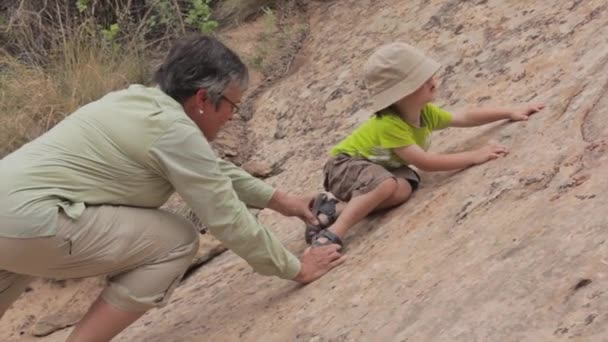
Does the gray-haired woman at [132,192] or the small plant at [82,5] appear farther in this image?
the small plant at [82,5]

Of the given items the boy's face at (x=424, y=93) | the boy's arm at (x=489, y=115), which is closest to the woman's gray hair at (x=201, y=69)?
the boy's face at (x=424, y=93)

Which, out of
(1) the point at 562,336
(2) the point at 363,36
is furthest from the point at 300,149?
(1) the point at 562,336

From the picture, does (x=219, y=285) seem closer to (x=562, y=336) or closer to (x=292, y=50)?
(x=562, y=336)

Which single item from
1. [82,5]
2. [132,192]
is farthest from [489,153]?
[82,5]

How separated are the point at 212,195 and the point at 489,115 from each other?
A: 113cm

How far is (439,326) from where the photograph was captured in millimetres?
2215

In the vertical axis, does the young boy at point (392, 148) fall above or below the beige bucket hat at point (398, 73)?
below

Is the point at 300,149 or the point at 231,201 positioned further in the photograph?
the point at 300,149

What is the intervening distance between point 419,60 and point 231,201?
88cm

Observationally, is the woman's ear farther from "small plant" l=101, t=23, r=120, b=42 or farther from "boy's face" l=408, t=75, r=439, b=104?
"small plant" l=101, t=23, r=120, b=42

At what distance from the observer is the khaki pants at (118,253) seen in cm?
263

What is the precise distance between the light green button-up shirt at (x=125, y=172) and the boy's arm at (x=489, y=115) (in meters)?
0.93

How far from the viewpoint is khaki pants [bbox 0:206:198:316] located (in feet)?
8.62

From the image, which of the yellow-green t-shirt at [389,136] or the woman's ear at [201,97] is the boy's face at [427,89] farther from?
the woman's ear at [201,97]
